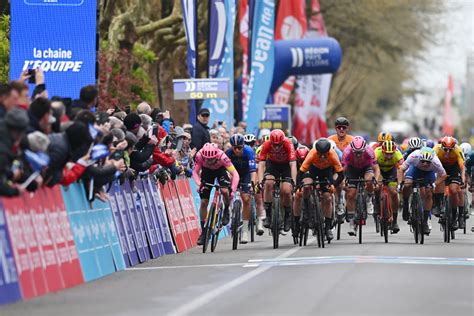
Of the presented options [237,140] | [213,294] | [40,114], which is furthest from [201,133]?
[213,294]

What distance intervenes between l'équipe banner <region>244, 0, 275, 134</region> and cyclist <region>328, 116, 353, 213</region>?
14177 mm

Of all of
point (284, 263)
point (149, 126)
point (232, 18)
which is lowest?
point (284, 263)

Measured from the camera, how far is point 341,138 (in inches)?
1107

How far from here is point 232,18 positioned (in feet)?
123

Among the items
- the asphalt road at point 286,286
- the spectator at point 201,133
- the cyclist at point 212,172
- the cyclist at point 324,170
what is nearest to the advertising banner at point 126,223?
the asphalt road at point 286,286

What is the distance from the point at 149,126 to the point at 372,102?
3764 inches

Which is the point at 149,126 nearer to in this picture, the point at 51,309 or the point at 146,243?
the point at 146,243

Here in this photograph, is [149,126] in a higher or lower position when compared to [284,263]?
higher

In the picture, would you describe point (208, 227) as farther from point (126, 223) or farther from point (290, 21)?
point (290, 21)

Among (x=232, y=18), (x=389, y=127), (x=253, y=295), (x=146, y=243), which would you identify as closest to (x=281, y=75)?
(x=232, y=18)

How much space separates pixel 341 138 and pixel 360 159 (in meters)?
2.76

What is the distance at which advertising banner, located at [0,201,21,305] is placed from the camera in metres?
15.2

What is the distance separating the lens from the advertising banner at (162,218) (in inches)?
925

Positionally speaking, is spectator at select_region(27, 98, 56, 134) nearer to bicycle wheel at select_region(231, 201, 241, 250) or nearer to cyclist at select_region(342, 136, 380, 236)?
bicycle wheel at select_region(231, 201, 241, 250)
